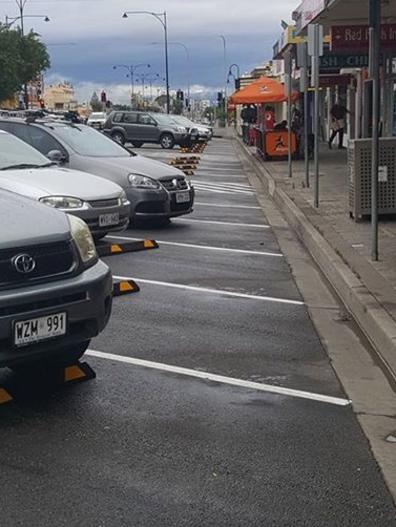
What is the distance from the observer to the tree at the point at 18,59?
→ 198ft

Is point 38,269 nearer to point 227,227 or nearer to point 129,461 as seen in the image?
point 129,461

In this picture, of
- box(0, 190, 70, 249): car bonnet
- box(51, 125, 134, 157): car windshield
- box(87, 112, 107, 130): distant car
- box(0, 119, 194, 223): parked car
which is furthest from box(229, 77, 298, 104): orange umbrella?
box(0, 190, 70, 249): car bonnet

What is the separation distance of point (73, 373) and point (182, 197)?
753 centimetres

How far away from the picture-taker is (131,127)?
40.1 meters

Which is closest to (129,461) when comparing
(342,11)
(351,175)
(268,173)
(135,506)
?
(135,506)

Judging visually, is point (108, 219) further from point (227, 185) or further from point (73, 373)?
point (227, 185)

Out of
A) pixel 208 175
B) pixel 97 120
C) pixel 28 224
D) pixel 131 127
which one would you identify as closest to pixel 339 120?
pixel 208 175

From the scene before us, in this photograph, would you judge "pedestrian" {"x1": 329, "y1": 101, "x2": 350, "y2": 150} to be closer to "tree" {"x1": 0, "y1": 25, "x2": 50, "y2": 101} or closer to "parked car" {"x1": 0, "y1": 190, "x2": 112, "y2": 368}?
"parked car" {"x1": 0, "y1": 190, "x2": 112, "y2": 368}

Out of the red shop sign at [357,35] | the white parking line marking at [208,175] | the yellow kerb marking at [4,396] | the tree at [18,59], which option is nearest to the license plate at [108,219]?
the yellow kerb marking at [4,396]

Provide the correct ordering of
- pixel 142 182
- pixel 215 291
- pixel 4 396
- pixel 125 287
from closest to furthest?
pixel 4 396 → pixel 125 287 → pixel 215 291 → pixel 142 182

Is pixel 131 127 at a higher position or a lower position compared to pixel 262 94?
lower

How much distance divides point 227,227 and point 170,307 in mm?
5751

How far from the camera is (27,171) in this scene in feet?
33.3

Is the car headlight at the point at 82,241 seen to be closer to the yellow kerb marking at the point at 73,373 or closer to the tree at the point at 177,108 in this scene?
the yellow kerb marking at the point at 73,373
